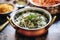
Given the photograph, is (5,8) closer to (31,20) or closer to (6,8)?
(6,8)

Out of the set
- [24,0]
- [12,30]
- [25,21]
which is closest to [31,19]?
[25,21]

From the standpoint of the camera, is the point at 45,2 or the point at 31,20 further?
the point at 45,2

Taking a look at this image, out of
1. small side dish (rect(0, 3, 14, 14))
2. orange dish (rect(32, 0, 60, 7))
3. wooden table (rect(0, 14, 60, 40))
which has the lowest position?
wooden table (rect(0, 14, 60, 40))

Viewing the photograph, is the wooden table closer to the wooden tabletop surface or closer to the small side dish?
the wooden tabletop surface

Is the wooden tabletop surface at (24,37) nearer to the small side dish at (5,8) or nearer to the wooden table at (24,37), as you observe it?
the wooden table at (24,37)

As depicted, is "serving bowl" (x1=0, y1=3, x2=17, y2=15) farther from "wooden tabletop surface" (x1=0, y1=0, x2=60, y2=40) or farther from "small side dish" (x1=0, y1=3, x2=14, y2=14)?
"wooden tabletop surface" (x1=0, y1=0, x2=60, y2=40)

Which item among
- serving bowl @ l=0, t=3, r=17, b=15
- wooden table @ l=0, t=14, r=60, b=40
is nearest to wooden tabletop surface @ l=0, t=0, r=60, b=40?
wooden table @ l=0, t=14, r=60, b=40

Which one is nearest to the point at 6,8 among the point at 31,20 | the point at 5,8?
the point at 5,8

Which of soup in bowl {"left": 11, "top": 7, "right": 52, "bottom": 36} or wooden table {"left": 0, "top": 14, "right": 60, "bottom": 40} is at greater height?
soup in bowl {"left": 11, "top": 7, "right": 52, "bottom": 36}

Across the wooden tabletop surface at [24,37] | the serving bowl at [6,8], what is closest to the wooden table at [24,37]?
the wooden tabletop surface at [24,37]

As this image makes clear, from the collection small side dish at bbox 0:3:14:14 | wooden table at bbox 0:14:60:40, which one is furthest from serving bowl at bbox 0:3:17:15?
wooden table at bbox 0:14:60:40

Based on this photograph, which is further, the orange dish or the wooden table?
the orange dish
